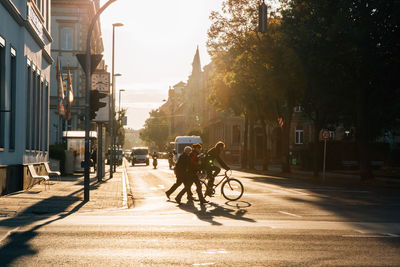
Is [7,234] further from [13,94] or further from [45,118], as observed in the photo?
[45,118]

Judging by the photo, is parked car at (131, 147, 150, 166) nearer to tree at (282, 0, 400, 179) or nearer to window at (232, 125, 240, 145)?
window at (232, 125, 240, 145)

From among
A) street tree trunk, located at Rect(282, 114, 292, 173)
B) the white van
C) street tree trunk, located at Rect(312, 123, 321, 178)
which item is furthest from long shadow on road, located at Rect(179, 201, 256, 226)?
the white van

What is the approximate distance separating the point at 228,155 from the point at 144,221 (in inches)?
2474

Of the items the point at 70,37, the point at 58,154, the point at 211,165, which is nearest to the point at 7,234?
the point at 211,165

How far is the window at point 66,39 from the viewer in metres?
53.5

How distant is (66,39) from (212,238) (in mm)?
47303

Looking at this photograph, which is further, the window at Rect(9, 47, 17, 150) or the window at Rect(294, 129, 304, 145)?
the window at Rect(294, 129, 304, 145)

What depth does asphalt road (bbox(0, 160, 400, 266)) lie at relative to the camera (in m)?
7.29

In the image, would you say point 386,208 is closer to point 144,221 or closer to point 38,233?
point 144,221

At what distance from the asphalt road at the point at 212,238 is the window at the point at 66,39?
41.0 meters

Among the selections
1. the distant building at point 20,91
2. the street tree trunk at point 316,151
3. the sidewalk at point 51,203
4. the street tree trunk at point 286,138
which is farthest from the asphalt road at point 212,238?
the street tree trunk at point 286,138

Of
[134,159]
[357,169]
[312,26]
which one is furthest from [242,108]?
[134,159]

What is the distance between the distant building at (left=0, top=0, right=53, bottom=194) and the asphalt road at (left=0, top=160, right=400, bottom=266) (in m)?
5.78

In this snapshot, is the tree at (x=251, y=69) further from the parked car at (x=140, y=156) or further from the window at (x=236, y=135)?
the window at (x=236, y=135)
